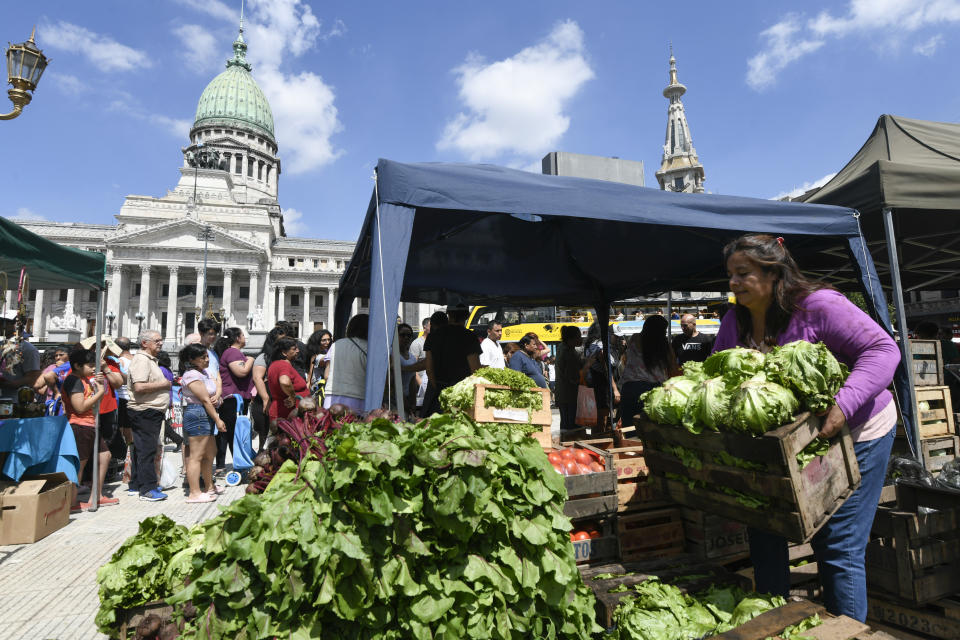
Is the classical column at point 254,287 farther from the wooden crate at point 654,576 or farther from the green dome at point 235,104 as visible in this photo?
the wooden crate at point 654,576

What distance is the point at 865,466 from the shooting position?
224cm

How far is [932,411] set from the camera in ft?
15.1

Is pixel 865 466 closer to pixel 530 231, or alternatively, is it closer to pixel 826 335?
pixel 826 335

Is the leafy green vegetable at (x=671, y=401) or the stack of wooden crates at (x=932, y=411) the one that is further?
the stack of wooden crates at (x=932, y=411)

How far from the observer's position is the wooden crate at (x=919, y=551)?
2.50 metres

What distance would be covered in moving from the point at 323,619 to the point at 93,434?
584cm

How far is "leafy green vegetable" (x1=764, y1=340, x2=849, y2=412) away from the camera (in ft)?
6.66

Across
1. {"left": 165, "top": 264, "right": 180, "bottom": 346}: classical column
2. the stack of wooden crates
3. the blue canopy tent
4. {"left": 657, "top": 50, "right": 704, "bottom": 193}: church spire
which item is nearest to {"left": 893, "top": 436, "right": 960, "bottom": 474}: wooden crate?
the stack of wooden crates

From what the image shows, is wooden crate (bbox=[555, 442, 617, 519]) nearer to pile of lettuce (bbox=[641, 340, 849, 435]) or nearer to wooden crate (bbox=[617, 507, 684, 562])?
wooden crate (bbox=[617, 507, 684, 562])

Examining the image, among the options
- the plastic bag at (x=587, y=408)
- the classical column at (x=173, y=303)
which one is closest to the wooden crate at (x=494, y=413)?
the plastic bag at (x=587, y=408)

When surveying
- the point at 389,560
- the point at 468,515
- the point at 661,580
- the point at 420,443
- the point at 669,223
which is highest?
the point at 669,223

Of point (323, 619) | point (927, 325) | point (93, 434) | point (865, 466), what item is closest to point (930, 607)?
point (865, 466)

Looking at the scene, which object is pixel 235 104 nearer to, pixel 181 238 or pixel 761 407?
pixel 181 238

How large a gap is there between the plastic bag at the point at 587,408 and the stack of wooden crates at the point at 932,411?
282cm
